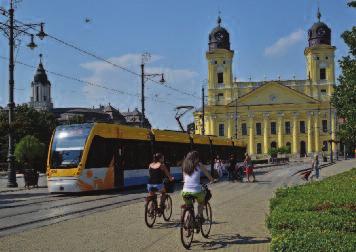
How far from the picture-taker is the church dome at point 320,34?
362ft

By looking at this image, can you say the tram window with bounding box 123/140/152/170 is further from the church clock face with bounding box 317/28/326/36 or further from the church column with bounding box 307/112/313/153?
the church clock face with bounding box 317/28/326/36

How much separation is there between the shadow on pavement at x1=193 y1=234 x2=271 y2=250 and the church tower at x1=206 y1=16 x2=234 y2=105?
341 feet

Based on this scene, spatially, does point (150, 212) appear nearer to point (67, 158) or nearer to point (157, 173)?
point (157, 173)

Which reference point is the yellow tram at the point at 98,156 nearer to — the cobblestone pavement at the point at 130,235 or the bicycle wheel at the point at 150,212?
the cobblestone pavement at the point at 130,235

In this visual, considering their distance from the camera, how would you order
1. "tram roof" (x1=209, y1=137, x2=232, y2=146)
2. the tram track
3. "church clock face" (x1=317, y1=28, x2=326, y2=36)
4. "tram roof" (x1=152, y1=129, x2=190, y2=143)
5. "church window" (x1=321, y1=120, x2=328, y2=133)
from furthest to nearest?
"church window" (x1=321, y1=120, x2=328, y2=133)
"church clock face" (x1=317, y1=28, x2=326, y2=36)
"tram roof" (x1=209, y1=137, x2=232, y2=146)
"tram roof" (x1=152, y1=129, x2=190, y2=143)
the tram track

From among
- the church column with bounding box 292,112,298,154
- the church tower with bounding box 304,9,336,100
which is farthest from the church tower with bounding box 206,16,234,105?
the church tower with bounding box 304,9,336,100

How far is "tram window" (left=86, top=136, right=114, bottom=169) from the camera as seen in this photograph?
71.0 ft

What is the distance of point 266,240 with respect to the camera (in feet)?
32.0

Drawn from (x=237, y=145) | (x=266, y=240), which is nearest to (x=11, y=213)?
(x=266, y=240)

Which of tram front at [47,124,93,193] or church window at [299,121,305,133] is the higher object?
church window at [299,121,305,133]

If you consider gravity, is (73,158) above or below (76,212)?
above

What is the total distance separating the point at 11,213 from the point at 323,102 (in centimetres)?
10297

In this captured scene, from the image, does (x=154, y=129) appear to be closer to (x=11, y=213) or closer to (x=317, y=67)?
(x=11, y=213)

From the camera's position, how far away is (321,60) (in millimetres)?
110312
